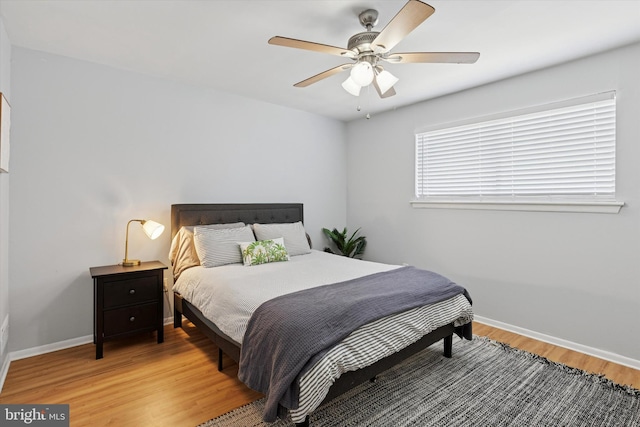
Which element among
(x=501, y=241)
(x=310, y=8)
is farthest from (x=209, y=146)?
(x=501, y=241)

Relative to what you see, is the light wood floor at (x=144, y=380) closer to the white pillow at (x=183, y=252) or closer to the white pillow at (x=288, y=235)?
the white pillow at (x=183, y=252)

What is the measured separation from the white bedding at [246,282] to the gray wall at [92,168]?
838 millimetres

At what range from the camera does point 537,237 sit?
3033mm

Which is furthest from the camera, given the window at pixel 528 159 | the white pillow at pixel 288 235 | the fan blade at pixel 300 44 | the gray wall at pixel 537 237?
the white pillow at pixel 288 235

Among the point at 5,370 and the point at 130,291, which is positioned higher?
the point at 130,291

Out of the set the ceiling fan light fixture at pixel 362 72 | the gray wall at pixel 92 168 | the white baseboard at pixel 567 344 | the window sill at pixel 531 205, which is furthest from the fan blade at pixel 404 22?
the white baseboard at pixel 567 344

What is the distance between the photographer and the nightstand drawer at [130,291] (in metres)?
2.65

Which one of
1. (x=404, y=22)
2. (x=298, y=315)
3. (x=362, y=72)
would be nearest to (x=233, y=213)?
(x=298, y=315)

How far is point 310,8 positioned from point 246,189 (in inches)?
88.8

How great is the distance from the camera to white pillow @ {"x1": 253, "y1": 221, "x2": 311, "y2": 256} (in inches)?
138

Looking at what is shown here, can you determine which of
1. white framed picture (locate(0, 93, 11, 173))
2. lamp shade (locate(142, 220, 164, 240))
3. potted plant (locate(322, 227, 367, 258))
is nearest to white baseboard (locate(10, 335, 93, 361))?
lamp shade (locate(142, 220, 164, 240))

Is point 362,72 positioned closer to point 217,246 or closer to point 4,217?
point 217,246

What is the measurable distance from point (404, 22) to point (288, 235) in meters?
2.44

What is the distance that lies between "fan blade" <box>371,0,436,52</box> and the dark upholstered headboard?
2.36 m
